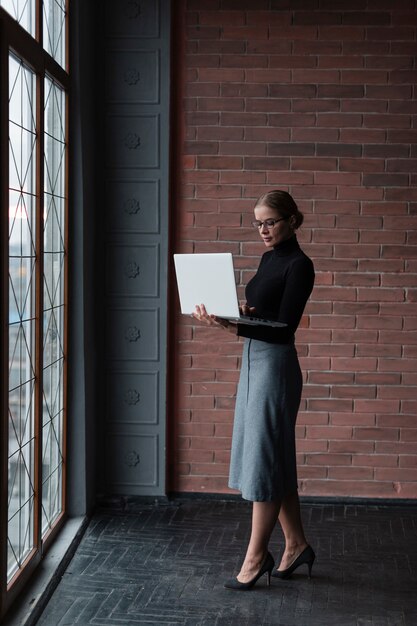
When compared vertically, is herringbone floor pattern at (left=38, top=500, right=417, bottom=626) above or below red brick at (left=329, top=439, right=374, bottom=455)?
below

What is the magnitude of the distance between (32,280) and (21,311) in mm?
226

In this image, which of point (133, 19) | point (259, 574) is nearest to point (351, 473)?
point (259, 574)

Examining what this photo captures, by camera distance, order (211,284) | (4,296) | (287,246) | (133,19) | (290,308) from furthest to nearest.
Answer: (133,19) < (287,246) < (290,308) < (211,284) < (4,296)

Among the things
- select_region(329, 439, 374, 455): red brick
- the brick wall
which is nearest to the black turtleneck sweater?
the brick wall

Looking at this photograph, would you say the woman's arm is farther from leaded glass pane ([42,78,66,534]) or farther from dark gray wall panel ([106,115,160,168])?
dark gray wall panel ([106,115,160,168])

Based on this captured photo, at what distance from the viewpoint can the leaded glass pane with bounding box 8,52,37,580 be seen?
3602 mm

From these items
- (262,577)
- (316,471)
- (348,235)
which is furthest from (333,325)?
(262,577)

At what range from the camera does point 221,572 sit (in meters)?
4.13

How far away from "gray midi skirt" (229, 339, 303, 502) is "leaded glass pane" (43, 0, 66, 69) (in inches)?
69.6

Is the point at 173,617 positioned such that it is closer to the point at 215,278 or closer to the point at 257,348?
the point at 257,348

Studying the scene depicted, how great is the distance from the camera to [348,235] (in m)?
5.13

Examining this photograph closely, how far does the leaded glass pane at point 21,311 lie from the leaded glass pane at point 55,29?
370 mm

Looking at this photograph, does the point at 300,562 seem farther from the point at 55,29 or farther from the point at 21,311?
the point at 55,29

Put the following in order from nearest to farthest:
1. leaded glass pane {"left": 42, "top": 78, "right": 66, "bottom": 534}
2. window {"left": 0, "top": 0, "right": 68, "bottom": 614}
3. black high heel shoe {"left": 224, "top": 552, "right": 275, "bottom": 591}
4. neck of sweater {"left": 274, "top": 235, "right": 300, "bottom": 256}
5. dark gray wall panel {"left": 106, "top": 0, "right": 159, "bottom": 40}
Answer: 1. window {"left": 0, "top": 0, "right": 68, "bottom": 614}
2. neck of sweater {"left": 274, "top": 235, "right": 300, "bottom": 256}
3. black high heel shoe {"left": 224, "top": 552, "right": 275, "bottom": 591}
4. leaded glass pane {"left": 42, "top": 78, "right": 66, "bottom": 534}
5. dark gray wall panel {"left": 106, "top": 0, "right": 159, "bottom": 40}
